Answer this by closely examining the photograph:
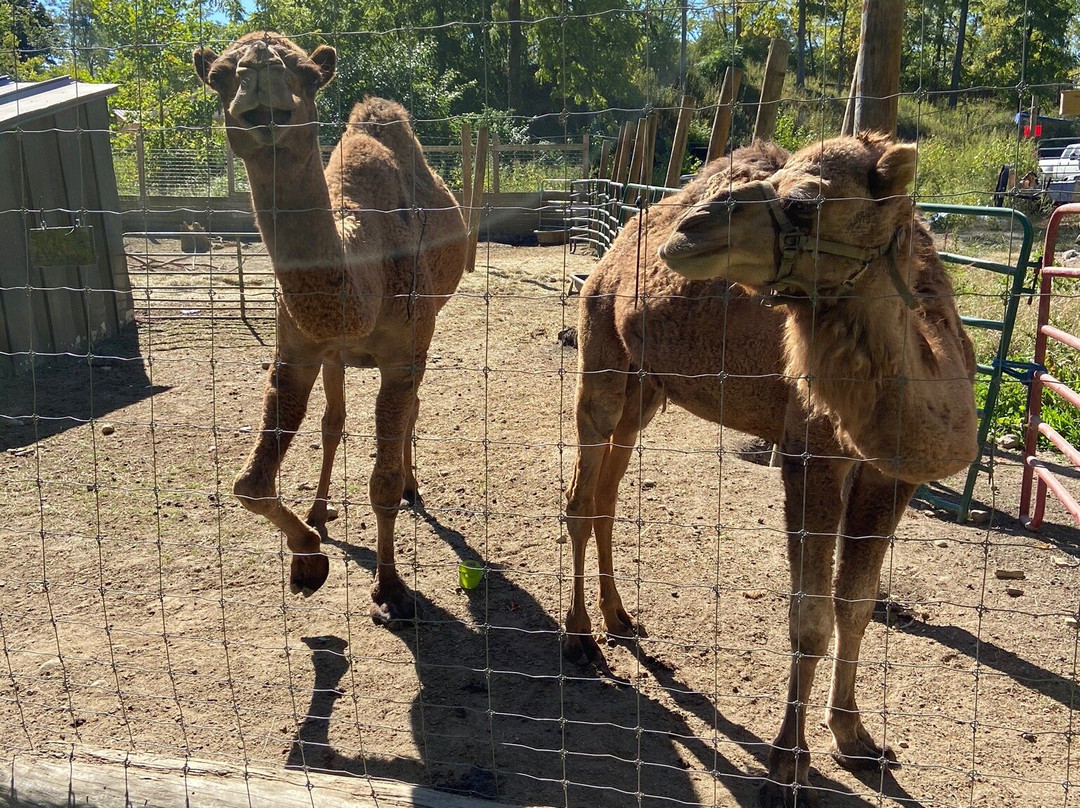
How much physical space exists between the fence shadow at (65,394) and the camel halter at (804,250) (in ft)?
18.4

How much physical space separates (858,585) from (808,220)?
135 centimetres

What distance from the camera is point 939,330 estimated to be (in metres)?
3.12

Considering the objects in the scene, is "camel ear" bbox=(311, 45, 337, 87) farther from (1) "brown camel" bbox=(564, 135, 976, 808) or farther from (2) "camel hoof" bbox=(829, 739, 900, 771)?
(2) "camel hoof" bbox=(829, 739, 900, 771)

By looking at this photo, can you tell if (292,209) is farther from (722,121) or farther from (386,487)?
(722,121)

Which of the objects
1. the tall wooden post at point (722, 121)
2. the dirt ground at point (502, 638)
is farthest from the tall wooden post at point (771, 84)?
the dirt ground at point (502, 638)

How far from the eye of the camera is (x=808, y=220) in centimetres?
261

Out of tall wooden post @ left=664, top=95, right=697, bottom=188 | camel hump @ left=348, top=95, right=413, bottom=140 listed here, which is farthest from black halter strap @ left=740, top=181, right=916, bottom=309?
tall wooden post @ left=664, top=95, right=697, bottom=188

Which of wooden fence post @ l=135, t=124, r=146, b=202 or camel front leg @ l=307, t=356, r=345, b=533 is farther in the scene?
camel front leg @ l=307, t=356, r=345, b=533

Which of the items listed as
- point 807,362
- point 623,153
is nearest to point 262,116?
point 807,362

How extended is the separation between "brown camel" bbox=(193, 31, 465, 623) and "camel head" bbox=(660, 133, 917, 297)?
36.2 inches

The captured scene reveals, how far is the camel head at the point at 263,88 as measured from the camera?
11.6 ft

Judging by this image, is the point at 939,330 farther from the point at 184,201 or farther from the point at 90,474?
the point at 184,201

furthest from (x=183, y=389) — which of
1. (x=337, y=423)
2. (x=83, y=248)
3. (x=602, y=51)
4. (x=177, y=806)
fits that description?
(x=602, y=51)

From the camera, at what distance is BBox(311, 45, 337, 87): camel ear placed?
4.01 metres
